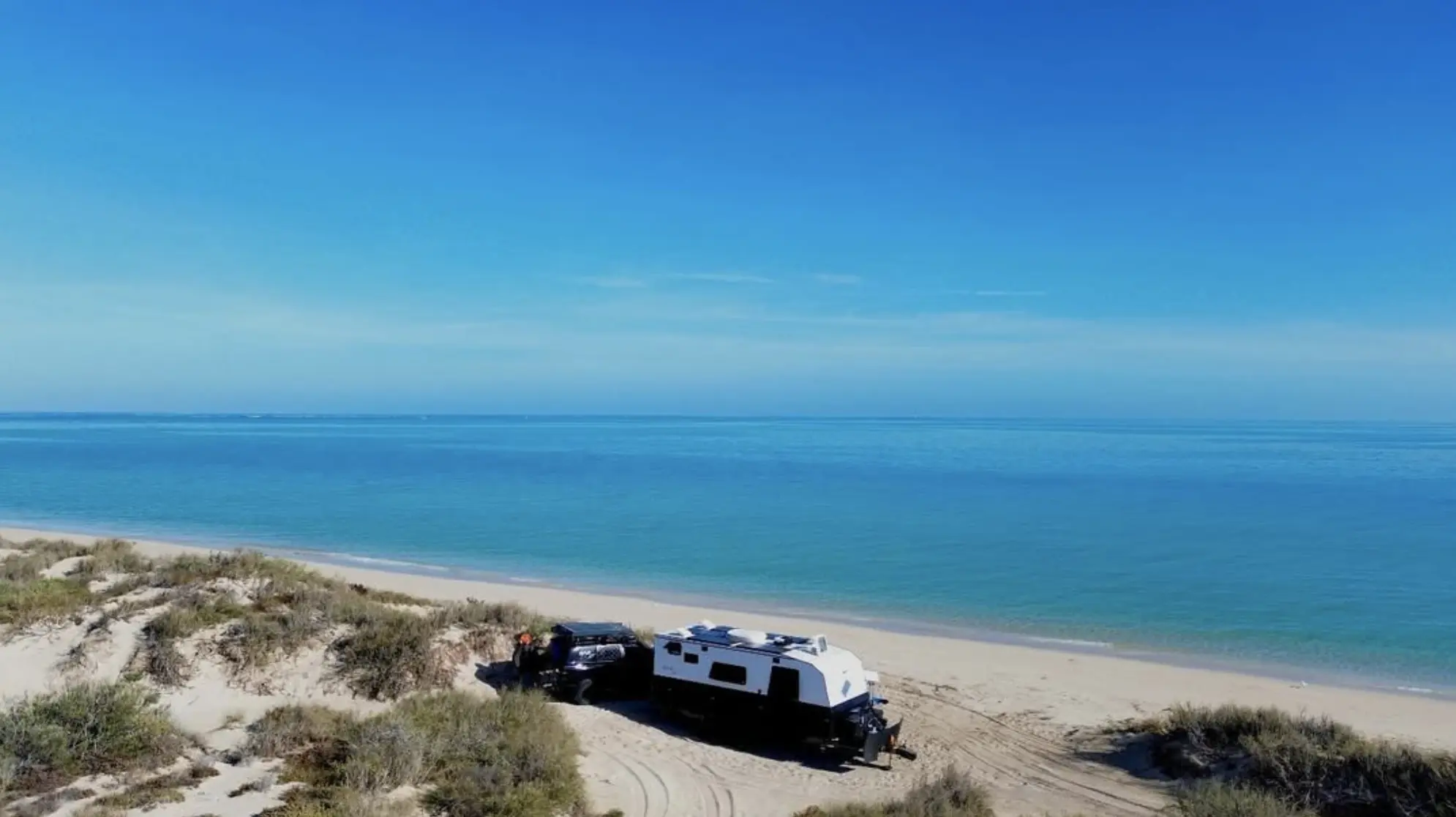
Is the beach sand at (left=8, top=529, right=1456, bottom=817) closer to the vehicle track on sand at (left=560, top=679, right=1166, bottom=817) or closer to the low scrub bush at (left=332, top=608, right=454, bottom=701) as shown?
the vehicle track on sand at (left=560, top=679, right=1166, bottom=817)

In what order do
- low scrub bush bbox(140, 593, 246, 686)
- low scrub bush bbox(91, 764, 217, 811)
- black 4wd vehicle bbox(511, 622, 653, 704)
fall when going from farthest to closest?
1. black 4wd vehicle bbox(511, 622, 653, 704)
2. low scrub bush bbox(140, 593, 246, 686)
3. low scrub bush bbox(91, 764, 217, 811)

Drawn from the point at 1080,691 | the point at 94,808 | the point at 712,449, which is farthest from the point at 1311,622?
the point at 712,449

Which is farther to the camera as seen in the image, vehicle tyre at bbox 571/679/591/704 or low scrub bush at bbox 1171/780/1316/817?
vehicle tyre at bbox 571/679/591/704

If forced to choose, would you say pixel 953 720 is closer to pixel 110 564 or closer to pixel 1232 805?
pixel 1232 805

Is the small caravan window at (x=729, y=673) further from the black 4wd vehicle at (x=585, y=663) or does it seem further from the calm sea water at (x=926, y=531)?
the calm sea water at (x=926, y=531)

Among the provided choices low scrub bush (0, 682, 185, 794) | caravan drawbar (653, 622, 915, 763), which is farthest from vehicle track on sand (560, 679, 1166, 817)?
low scrub bush (0, 682, 185, 794)

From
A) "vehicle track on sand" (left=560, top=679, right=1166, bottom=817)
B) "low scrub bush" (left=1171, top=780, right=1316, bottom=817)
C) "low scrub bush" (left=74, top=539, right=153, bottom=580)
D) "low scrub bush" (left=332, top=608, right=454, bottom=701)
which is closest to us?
"low scrub bush" (left=1171, top=780, right=1316, bottom=817)

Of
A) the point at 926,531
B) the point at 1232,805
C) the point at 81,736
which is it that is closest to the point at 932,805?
the point at 1232,805
